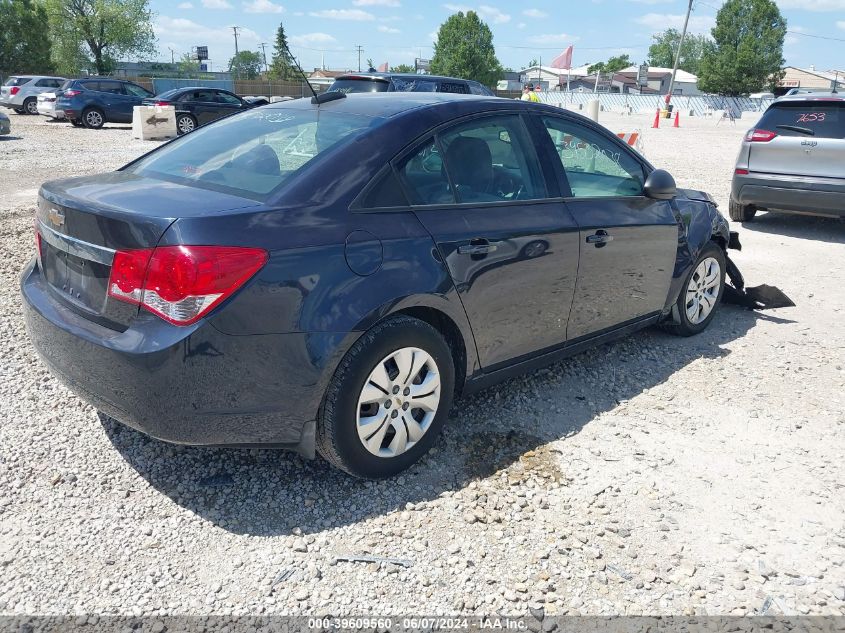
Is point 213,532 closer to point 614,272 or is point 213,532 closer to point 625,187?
point 614,272

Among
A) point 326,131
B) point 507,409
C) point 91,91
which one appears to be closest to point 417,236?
point 326,131

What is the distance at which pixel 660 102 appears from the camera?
55719 mm

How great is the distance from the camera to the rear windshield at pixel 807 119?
28.1ft

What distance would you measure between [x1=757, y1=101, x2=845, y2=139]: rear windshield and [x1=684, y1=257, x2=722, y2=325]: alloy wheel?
4536 millimetres

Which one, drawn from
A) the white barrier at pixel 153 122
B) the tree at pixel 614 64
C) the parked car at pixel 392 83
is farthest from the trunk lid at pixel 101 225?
the tree at pixel 614 64

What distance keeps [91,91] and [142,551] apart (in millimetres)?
24286

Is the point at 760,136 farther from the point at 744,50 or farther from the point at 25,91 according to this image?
the point at 744,50

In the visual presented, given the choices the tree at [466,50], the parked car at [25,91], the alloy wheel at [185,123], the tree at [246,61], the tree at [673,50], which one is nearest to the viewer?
the alloy wheel at [185,123]

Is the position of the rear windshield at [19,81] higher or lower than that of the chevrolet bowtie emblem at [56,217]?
lower

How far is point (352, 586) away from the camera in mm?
2631

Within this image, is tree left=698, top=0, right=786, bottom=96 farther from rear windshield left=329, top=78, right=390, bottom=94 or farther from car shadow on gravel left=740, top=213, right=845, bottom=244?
rear windshield left=329, top=78, right=390, bottom=94

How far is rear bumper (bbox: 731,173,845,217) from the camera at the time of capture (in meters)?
8.41

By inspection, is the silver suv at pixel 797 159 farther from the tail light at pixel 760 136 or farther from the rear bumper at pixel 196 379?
the rear bumper at pixel 196 379

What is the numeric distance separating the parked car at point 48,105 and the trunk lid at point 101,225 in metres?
23.9
